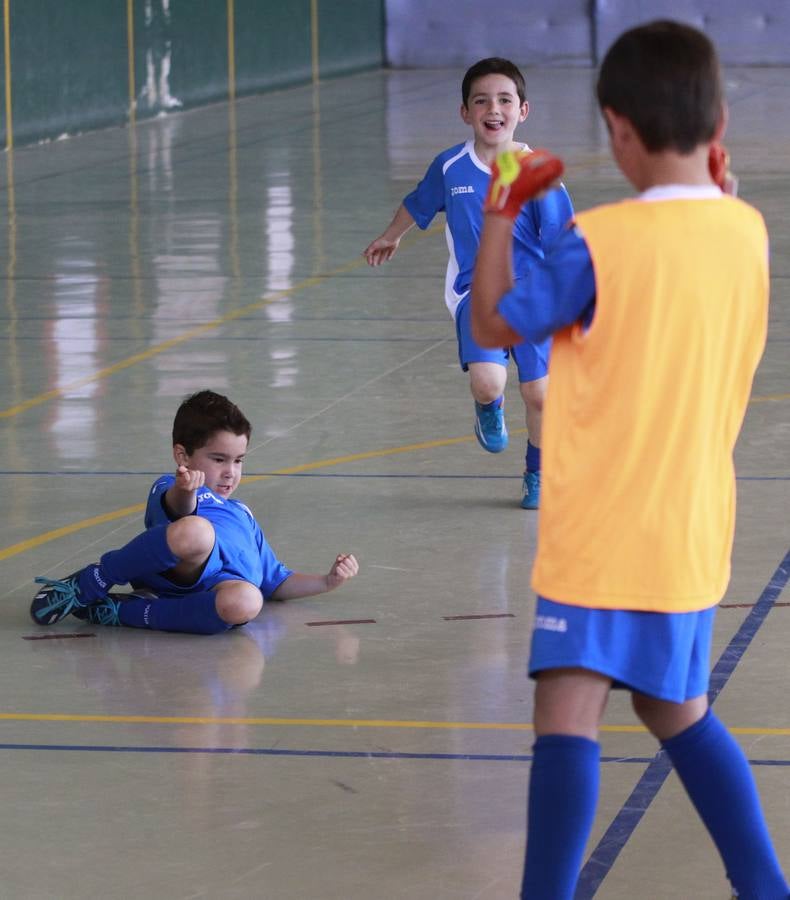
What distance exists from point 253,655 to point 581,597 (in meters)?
1.94

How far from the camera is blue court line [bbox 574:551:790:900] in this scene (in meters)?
3.31

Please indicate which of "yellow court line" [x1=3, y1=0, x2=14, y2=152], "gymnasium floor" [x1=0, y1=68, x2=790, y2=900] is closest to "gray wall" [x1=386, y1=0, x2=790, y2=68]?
"yellow court line" [x1=3, y1=0, x2=14, y2=152]

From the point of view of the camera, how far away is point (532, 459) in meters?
6.10

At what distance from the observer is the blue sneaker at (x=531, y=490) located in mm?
6047

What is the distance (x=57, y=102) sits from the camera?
61.4ft

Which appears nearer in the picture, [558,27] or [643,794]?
[643,794]

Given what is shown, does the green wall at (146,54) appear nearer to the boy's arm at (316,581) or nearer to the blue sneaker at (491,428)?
the blue sneaker at (491,428)

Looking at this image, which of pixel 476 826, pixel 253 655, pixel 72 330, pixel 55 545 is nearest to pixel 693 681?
pixel 476 826

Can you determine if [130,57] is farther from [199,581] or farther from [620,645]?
[620,645]

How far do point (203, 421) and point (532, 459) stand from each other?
1.54 m

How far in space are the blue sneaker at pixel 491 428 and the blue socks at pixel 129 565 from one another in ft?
5.90

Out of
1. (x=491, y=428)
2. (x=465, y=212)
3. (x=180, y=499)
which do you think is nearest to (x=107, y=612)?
(x=180, y=499)

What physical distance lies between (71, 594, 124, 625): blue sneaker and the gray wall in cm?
2415

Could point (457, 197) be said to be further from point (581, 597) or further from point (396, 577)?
point (581, 597)
